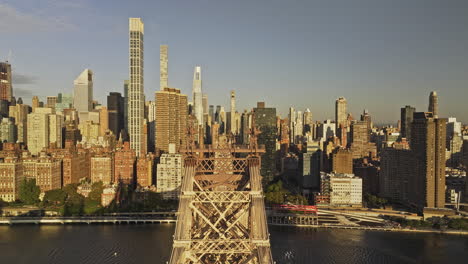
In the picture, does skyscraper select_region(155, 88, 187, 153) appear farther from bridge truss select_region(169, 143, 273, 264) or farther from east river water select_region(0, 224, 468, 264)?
bridge truss select_region(169, 143, 273, 264)

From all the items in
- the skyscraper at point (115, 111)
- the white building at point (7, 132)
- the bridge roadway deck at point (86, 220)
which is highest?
the skyscraper at point (115, 111)

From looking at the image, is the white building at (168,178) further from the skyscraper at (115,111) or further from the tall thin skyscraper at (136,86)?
the skyscraper at (115,111)

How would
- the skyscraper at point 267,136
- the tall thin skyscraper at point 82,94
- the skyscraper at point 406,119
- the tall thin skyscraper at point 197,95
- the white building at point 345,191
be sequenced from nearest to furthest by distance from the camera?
1. the white building at point 345,191
2. the skyscraper at point 267,136
3. the skyscraper at point 406,119
4. the tall thin skyscraper at point 197,95
5. the tall thin skyscraper at point 82,94

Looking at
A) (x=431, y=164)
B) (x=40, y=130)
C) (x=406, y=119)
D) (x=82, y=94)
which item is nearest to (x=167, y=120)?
(x=40, y=130)

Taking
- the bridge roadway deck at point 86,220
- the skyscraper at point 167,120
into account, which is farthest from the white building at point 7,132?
the bridge roadway deck at point 86,220

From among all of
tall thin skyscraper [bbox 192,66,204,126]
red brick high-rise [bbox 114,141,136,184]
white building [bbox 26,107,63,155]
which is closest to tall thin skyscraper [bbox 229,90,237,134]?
tall thin skyscraper [bbox 192,66,204,126]

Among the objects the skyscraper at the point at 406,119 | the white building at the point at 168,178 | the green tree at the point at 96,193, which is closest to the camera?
the green tree at the point at 96,193

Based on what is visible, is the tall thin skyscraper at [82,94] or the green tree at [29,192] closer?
the green tree at [29,192]
